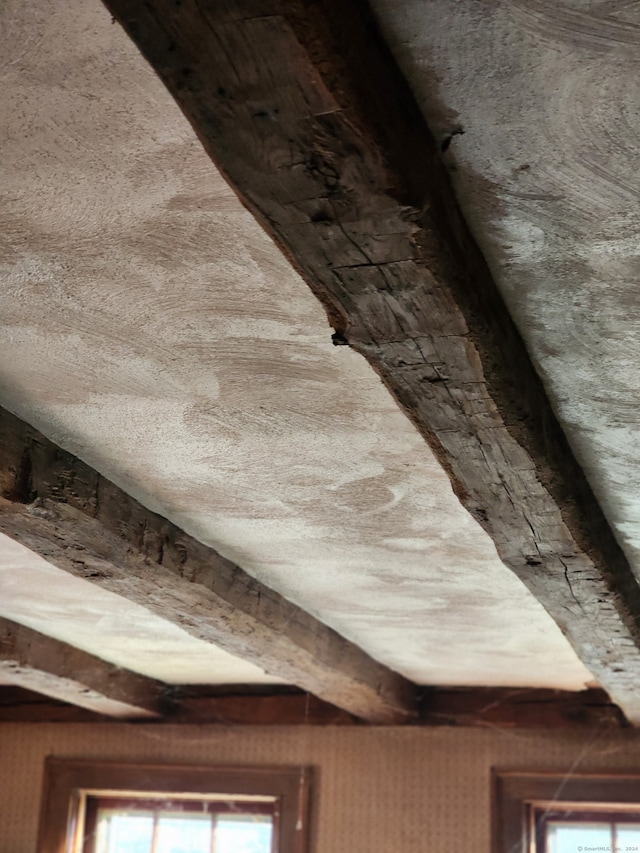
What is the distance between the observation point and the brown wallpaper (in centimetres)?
369

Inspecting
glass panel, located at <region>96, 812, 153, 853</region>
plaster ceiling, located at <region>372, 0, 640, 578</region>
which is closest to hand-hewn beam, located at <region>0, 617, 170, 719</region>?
glass panel, located at <region>96, 812, 153, 853</region>

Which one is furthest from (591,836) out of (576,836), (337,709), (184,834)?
(184,834)

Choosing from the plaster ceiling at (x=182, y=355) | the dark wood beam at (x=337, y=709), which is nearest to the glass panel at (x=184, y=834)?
the dark wood beam at (x=337, y=709)

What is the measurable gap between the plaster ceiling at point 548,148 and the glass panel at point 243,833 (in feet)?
10.8

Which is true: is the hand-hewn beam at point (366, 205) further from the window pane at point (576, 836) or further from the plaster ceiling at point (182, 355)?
the window pane at point (576, 836)

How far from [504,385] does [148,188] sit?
1.50 ft

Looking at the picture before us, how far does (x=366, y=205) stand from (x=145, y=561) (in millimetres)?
1194

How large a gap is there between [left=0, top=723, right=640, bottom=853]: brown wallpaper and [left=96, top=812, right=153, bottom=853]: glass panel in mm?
271

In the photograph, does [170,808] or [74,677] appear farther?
[170,808]

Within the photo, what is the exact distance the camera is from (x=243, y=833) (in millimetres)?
4023

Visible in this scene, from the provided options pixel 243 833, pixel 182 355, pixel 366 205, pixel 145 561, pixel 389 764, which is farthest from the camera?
pixel 243 833

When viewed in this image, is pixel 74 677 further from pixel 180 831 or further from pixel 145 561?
pixel 145 561

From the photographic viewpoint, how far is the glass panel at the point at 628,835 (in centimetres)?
358

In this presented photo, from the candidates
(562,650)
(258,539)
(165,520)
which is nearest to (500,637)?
(562,650)
